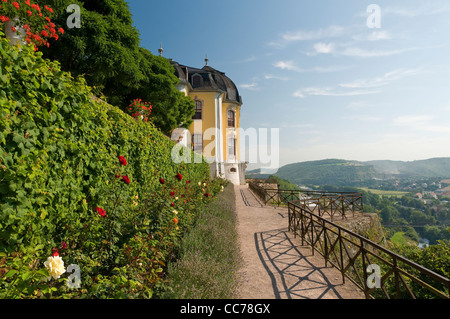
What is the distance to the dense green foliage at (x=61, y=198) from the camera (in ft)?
6.63

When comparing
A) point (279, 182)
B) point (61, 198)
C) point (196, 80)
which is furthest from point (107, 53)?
point (279, 182)

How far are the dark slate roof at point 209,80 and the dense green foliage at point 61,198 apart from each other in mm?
20529

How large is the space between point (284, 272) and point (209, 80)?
80.2 feet

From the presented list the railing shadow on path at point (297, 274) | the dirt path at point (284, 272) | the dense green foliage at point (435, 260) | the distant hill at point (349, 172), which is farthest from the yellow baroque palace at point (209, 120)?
the distant hill at point (349, 172)

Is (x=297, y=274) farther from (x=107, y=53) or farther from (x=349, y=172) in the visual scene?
(x=349, y=172)

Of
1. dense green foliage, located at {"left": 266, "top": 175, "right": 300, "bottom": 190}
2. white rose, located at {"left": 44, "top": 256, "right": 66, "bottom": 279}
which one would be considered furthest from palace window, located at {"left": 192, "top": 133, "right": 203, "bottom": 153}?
white rose, located at {"left": 44, "top": 256, "right": 66, "bottom": 279}

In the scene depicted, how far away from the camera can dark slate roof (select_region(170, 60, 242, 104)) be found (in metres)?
24.7

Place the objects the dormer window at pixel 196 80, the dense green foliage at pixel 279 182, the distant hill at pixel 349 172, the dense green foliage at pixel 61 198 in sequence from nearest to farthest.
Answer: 1. the dense green foliage at pixel 61 198
2. the dormer window at pixel 196 80
3. the dense green foliage at pixel 279 182
4. the distant hill at pixel 349 172

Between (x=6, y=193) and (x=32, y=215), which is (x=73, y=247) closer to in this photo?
(x=32, y=215)

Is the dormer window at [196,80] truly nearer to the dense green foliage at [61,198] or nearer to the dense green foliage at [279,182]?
the dense green foliage at [279,182]

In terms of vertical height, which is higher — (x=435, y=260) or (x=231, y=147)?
(x=231, y=147)

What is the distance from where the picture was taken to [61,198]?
276 centimetres

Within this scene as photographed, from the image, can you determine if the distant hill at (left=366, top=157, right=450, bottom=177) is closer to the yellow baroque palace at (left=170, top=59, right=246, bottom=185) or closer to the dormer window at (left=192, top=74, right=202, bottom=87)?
the yellow baroque palace at (left=170, top=59, right=246, bottom=185)

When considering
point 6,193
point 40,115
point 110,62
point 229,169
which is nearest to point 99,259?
point 6,193
